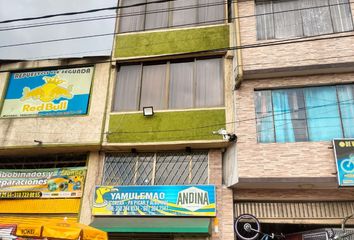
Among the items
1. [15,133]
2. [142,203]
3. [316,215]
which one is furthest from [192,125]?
[15,133]

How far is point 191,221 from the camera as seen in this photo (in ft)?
33.9

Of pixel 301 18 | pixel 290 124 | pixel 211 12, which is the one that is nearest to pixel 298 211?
pixel 290 124

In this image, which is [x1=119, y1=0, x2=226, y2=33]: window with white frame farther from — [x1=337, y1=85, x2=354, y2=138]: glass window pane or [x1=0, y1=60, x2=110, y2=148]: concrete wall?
[x1=337, y1=85, x2=354, y2=138]: glass window pane

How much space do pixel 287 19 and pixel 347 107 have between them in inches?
143

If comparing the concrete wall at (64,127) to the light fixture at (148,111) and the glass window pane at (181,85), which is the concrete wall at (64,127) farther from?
the glass window pane at (181,85)

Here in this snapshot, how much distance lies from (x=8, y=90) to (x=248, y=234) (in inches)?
432

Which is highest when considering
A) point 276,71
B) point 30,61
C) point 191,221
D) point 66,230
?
point 30,61

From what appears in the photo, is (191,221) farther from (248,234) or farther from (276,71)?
(276,71)

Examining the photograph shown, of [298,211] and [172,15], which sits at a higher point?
[172,15]

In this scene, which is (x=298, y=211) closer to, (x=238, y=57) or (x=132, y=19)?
(x=238, y=57)

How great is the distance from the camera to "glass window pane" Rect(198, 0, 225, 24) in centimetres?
1296

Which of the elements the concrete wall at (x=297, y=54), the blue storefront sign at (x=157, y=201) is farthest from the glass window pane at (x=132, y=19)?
the blue storefront sign at (x=157, y=201)

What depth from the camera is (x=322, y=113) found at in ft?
34.6

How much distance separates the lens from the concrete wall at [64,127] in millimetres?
12117
